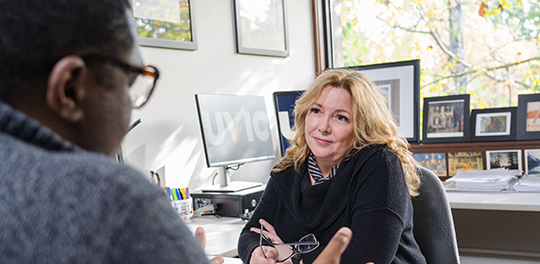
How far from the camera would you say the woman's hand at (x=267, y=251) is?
4.28 ft

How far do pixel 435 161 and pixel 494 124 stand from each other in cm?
38

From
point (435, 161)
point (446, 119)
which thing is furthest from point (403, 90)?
point (435, 161)

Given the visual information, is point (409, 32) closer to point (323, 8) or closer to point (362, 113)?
point (323, 8)

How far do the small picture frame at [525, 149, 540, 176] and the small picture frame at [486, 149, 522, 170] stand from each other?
0.12 ft

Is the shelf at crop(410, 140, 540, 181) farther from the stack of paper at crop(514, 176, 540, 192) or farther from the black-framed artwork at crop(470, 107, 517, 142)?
the stack of paper at crop(514, 176, 540, 192)

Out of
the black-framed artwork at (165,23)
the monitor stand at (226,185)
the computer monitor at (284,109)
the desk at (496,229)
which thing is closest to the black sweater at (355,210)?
the monitor stand at (226,185)

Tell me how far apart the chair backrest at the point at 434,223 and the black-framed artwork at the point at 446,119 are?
52.3 inches

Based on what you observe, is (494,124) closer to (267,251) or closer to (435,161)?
(435,161)

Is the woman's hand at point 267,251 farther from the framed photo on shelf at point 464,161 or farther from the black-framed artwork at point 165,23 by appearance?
the framed photo on shelf at point 464,161

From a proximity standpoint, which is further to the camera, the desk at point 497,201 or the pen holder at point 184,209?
the pen holder at point 184,209

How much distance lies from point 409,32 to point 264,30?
3.40ft

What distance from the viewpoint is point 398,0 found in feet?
10.4

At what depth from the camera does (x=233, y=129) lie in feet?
7.64

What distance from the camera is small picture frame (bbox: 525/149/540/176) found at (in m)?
2.44
